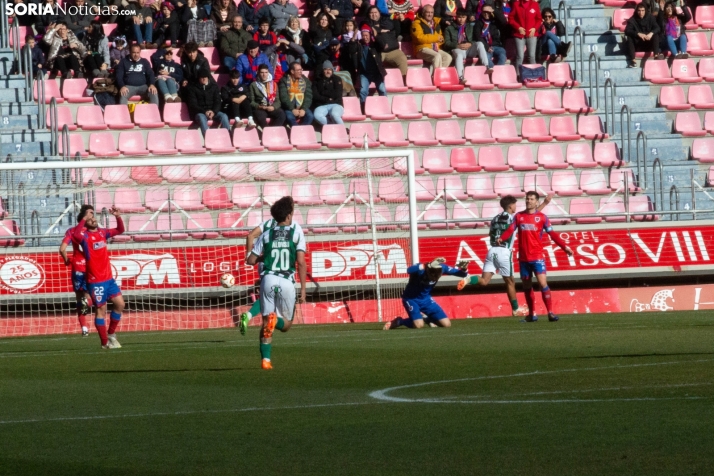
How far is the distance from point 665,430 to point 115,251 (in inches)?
574

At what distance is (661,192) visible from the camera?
2209 centimetres

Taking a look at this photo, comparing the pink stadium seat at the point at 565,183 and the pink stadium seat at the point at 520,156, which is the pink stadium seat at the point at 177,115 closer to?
the pink stadium seat at the point at 520,156

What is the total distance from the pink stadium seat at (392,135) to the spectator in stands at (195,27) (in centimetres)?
413

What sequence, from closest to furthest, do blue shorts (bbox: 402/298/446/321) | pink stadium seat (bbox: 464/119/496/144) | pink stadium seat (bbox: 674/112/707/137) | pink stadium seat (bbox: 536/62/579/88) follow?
blue shorts (bbox: 402/298/446/321)
pink stadium seat (bbox: 464/119/496/144)
pink stadium seat (bbox: 674/112/707/137)
pink stadium seat (bbox: 536/62/579/88)

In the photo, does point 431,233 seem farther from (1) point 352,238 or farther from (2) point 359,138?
(2) point 359,138

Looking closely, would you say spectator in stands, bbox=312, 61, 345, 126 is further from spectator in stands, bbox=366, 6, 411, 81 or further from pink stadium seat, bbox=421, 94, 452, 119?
pink stadium seat, bbox=421, 94, 452, 119

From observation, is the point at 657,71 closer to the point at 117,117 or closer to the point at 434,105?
the point at 434,105

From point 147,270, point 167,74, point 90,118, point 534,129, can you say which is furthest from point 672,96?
point 147,270

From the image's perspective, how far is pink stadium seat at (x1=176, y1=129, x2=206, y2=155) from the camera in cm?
2341

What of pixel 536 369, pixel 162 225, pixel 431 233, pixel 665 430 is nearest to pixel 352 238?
pixel 431 233

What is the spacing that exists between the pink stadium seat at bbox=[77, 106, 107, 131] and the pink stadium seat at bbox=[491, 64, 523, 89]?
8.07m

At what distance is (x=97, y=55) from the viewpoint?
80.8 ft

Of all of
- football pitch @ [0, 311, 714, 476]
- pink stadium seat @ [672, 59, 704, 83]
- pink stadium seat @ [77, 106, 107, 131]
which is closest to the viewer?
football pitch @ [0, 311, 714, 476]

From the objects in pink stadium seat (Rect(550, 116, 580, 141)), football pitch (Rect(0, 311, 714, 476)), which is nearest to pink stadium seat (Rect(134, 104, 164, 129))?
pink stadium seat (Rect(550, 116, 580, 141))
